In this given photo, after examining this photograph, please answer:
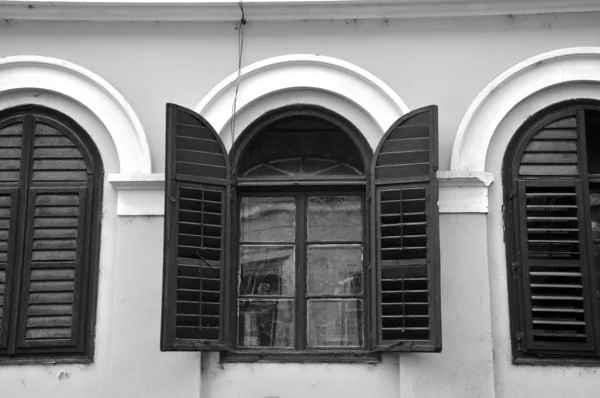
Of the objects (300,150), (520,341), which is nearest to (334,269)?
(300,150)

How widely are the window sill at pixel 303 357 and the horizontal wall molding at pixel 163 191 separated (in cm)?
113

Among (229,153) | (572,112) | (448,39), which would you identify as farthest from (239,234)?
(572,112)

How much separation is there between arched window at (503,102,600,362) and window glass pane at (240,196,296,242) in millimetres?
1569

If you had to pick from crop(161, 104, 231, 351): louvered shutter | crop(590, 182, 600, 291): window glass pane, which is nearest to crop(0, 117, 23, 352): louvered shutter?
crop(161, 104, 231, 351): louvered shutter

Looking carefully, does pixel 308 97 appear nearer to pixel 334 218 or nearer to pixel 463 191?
pixel 334 218

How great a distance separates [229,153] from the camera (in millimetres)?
6605

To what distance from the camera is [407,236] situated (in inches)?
244

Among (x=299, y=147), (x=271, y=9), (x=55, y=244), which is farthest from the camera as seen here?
(x=299, y=147)

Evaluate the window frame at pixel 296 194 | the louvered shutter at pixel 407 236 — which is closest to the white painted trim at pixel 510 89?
the louvered shutter at pixel 407 236

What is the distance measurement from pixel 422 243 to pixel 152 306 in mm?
1931

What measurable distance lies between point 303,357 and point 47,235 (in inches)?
80.3

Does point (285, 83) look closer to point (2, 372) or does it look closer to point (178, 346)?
point (178, 346)

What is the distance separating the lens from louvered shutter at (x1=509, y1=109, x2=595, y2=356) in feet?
20.6

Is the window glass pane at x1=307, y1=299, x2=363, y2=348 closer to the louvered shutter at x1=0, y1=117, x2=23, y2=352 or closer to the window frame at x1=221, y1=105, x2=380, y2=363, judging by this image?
the window frame at x1=221, y1=105, x2=380, y2=363
